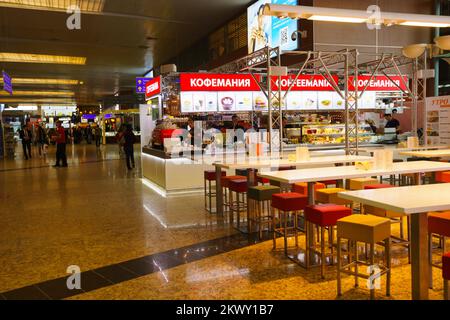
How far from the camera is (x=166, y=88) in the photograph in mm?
9633

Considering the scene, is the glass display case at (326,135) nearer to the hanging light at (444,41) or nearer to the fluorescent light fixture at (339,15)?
the hanging light at (444,41)

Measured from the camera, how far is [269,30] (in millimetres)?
12289

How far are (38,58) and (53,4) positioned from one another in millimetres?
7904

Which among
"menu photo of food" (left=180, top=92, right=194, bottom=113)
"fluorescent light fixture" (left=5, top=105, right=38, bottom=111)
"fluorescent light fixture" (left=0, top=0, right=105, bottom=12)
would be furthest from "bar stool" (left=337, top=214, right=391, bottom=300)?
"fluorescent light fixture" (left=5, top=105, right=38, bottom=111)

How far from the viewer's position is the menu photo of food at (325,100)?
991 centimetres

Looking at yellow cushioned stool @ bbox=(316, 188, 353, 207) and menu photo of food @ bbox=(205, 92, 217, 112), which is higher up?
menu photo of food @ bbox=(205, 92, 217, 112)

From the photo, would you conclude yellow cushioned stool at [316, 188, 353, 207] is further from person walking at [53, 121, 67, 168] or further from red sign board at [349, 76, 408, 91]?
person walking at [53, 121, 67, 168]

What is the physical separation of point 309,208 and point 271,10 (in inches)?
83.6

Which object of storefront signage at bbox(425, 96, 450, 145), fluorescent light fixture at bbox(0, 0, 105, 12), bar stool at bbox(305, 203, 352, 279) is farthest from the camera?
fluorescent light fixture at bbox(0, 0, 105, 12)

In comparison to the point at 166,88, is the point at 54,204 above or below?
below

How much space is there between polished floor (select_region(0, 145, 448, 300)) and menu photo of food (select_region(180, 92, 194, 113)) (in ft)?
6.49

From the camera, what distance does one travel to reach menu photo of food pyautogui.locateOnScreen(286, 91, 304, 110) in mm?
9625

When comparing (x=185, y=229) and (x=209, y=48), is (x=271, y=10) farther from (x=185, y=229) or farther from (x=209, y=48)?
(x=209, y=48)
